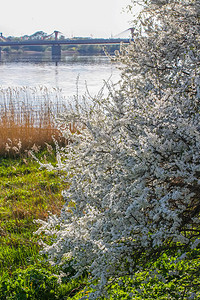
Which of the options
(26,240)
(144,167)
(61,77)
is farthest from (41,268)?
(61,77)

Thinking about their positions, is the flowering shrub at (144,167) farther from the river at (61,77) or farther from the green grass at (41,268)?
the river at (61,77)

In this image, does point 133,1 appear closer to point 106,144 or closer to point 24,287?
point 106,144

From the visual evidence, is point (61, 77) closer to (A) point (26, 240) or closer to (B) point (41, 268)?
(A) point (26, 240)

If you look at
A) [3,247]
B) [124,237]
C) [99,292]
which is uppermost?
[124,237]

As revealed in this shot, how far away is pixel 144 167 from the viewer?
2.21 metres

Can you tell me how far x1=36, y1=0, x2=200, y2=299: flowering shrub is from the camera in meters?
2.20

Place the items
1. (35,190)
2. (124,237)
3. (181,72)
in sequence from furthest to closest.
→ (35,190), (181,72), (124,237)

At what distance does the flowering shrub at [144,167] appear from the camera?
220 centimetres

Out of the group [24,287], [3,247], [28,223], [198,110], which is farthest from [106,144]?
[28,223]

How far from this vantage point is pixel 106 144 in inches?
105

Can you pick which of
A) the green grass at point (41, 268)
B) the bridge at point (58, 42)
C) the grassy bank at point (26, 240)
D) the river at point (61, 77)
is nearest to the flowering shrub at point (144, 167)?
the green grass at point (41, 268)

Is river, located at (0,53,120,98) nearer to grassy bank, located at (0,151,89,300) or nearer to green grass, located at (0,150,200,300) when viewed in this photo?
grassy bank, located at (0,151,89,300)

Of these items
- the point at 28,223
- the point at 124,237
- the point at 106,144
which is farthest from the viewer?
the point at 28,223

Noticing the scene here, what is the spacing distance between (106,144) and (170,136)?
0.54 m
